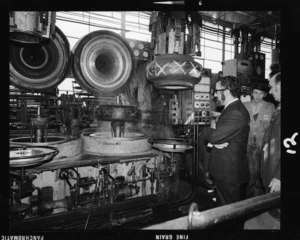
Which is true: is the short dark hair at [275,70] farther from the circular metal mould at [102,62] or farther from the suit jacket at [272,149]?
the circular metal mould at [102,62]

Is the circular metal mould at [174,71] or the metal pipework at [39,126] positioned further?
the metal pipework at [39,126]

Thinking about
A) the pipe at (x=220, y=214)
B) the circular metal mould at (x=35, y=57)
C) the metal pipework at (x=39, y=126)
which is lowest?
the pipe at (x=220, y=214)

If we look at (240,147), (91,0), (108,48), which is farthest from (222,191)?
(91,0)

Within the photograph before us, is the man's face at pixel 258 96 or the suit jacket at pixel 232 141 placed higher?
the man's face at pixel 258 96

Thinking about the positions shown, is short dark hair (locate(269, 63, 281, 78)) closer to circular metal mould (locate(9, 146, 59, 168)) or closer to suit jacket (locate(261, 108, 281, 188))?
suit jacket (locate(261, 108, 281, 188))

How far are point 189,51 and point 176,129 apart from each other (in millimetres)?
2958

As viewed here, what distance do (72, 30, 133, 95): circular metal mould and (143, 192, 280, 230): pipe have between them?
160 cm

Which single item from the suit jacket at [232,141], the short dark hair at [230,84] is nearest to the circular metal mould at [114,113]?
the suit jacket at [232,141]

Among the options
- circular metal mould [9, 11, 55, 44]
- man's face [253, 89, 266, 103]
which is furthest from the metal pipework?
man's face [253, 89, 266, 103]

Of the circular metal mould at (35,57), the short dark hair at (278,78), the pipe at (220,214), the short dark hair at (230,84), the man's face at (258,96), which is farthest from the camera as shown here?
the man's face at (258,96)

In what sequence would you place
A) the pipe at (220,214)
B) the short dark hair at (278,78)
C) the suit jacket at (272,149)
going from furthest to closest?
the short dark hair at (278,78), the suit jacket at (272,149), the pipe at (220,214)

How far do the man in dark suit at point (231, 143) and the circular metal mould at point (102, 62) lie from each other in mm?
1222

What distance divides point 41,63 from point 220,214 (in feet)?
6.11

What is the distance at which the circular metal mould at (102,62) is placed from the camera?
81.2 inches
